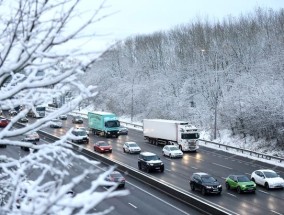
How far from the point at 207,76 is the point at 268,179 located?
3626 cm

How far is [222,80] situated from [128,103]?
28883 mm

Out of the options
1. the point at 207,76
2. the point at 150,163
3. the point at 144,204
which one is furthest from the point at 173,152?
the point at 207,76

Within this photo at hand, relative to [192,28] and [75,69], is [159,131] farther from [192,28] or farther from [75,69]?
[75,69]

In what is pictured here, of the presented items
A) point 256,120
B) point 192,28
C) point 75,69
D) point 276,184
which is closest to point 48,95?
point 75,69

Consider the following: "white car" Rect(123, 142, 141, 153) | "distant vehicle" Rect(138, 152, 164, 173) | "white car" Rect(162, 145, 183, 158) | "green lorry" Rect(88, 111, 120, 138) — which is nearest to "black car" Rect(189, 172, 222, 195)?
"distant vehicle" Rect(138, 152, 164, 173)

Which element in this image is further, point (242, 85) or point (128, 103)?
point (128, 103)

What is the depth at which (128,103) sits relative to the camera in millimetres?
85500

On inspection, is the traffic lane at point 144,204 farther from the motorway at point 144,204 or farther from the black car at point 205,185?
the black car at point 205,185

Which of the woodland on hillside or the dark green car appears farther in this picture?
the woodland on hillside

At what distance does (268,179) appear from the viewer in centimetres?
2972

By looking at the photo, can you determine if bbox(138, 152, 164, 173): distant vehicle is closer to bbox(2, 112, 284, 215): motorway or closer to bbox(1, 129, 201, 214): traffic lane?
bbox(2, 112, 284, 215): motorway

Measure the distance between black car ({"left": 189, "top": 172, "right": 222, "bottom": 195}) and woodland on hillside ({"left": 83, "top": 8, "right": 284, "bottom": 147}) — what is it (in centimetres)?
1823

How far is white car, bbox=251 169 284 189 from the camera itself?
2944 centimetres

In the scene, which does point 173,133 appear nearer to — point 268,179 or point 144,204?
point 268,179
